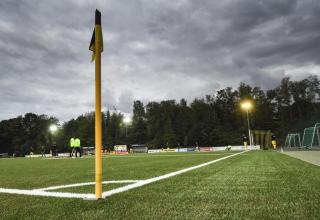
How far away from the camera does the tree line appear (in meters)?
93.8

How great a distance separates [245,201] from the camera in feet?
13.1

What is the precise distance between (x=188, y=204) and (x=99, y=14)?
2.75 metres

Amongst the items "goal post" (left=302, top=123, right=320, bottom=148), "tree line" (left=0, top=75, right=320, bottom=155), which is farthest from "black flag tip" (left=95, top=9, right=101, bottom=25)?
"tree line" (left=0, top=75, right=320, bottom=155)

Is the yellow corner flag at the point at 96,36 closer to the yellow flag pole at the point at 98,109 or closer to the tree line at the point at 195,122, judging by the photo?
the yellow flag pole at the point at 98,109

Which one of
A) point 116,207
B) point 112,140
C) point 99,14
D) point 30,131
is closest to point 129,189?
point 116,207

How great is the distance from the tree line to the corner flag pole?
81.8 meters

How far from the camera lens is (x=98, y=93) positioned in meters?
4.59

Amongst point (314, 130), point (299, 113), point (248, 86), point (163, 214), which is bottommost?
point (163, 214)

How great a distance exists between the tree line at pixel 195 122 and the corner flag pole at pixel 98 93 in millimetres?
81769

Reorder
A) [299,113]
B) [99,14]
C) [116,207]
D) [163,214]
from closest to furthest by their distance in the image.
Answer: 1. [163,214]
2. [116,207]
3. [99,14]
4. [299,113]

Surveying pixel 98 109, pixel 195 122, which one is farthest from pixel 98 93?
pixel 195 122

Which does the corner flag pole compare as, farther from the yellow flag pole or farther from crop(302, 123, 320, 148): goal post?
crop(302, 123, 320, 148): goal post

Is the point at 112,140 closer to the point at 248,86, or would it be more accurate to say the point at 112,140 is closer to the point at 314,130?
the point at 248,86

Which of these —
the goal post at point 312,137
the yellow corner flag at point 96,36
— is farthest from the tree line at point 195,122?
the yellow corner flag at point 96,36
